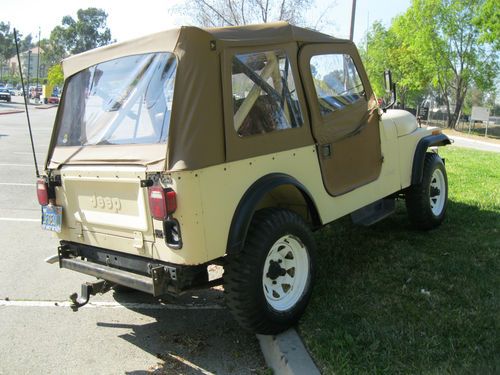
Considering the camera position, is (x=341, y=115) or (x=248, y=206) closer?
(x=248, y=206)

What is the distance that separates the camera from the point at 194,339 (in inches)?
151

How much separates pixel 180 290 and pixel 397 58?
4670 cm

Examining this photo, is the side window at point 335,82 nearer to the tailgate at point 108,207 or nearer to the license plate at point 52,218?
the tailgate at point 108,207

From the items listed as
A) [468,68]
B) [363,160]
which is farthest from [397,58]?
[363,160]

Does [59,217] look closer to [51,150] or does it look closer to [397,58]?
[51,150]

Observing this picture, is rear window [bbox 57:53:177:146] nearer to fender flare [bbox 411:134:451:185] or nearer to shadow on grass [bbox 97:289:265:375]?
shadow on grass [bbox 97:289:265:375]

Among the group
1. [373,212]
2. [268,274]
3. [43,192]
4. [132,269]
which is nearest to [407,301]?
[268,274]

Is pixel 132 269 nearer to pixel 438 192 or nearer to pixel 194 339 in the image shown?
pixel 194 339

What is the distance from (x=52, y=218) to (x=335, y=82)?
104 inches

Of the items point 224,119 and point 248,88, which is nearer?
point 224,119

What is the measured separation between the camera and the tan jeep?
122 inches

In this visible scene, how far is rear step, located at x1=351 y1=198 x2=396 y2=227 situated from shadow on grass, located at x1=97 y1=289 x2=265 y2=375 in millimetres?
1510

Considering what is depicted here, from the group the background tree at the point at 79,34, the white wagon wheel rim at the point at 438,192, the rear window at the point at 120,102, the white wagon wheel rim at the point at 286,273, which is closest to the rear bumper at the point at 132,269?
the white wagon wheel rim at the point at 286,273

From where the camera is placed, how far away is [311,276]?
3.80 meters
